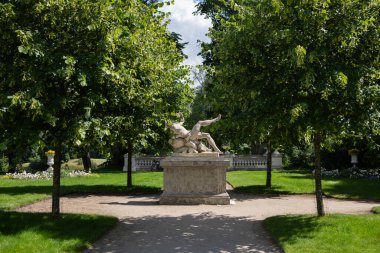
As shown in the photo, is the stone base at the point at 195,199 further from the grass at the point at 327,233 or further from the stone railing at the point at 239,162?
the stone railing at the point at 239,162

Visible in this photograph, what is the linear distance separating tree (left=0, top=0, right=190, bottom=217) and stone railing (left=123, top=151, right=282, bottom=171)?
75.2 ft

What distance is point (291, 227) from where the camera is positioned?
361 inches

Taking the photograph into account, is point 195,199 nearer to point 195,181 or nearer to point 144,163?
point 195,181

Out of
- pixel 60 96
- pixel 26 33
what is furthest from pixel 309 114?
pixel 26 33

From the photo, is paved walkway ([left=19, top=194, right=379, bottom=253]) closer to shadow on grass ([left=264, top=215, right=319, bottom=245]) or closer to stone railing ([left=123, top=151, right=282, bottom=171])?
shadow on grass ([left=264, top=215, right=319, bottom=245])

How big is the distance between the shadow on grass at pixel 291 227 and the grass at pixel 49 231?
3.60m

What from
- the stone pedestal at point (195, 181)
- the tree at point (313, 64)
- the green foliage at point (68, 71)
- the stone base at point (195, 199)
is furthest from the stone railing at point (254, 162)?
the green foliage at point (68, 71)

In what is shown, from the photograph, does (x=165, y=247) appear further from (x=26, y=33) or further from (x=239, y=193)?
(x=239, y=193)

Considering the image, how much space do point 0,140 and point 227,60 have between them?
16.7ft

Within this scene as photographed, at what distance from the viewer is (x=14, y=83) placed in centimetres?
806

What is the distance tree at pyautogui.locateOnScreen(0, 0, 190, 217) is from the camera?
786 centimetres

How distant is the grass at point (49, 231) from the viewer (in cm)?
733

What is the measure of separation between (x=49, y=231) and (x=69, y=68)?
10.6 feet

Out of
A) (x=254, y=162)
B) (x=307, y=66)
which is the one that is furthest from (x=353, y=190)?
(x=254, y=162)
